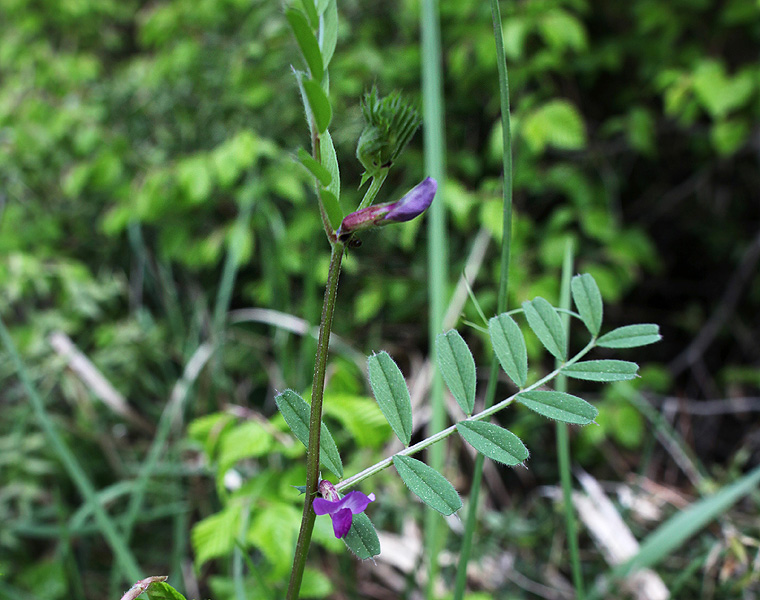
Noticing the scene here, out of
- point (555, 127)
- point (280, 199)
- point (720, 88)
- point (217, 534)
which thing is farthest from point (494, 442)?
point (280, 199)

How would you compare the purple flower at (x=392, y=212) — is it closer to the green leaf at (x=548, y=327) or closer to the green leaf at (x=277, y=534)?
the green leaf at (x=548, y=327)

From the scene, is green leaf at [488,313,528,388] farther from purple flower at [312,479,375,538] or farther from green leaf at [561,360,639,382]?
purple flower at [312,479,375,538]

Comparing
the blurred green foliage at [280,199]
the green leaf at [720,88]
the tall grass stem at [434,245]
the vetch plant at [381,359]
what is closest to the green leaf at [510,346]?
the vetch plant at [381,359]

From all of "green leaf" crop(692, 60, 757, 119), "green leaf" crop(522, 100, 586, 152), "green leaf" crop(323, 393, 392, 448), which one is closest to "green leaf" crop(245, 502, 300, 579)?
"green leaf" crop(323, 393, 392, 448)

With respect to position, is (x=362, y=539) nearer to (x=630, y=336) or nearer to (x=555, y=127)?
(x=630, y=336)

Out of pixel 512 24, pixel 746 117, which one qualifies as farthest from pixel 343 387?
pixel 746 117

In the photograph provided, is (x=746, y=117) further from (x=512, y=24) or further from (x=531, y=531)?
(x=531, y=531)
